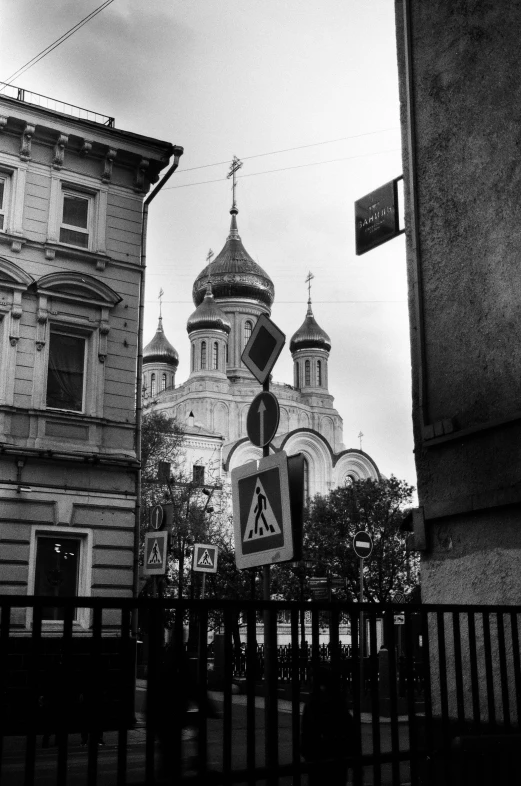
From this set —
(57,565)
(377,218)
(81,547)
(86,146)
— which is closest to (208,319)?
(86,146)

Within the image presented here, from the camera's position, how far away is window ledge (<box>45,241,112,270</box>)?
1725 cm

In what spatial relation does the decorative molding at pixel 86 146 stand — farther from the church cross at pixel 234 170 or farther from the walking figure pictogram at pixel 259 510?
the church cross at pixel 234 170

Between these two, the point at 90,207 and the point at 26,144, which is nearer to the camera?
the point at 26,144

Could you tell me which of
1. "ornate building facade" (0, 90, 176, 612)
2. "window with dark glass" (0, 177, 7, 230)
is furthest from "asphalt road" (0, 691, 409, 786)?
"window with dark glass" (0, 177, 7, 230)

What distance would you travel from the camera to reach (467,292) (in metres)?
7.20

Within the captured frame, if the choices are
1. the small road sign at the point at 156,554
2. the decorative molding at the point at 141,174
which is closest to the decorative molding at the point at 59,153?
the decorative molding at the point at 141,174

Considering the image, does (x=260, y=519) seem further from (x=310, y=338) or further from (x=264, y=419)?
(x=310, y=338)

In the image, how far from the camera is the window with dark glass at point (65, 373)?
55.3ft

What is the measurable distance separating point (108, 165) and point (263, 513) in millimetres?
14209

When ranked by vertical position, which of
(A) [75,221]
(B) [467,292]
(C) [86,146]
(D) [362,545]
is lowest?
(D) [362,545]

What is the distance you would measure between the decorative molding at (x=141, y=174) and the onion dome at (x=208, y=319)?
55289 millimetres

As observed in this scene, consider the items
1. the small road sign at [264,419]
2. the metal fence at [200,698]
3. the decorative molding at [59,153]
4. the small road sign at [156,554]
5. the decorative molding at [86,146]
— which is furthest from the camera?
the decorative molding at [86,146]

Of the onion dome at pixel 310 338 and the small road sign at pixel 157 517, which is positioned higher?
the onion dome at pixel 310 338

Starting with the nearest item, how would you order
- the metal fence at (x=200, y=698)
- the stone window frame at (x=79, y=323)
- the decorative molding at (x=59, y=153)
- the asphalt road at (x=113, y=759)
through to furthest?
the metal fence at (x=200, y=698) → the asphalt road at (x=113, y=759) → the stone window frame at (x=79, y=323) → the decorative molding at (x=59, y=153)
